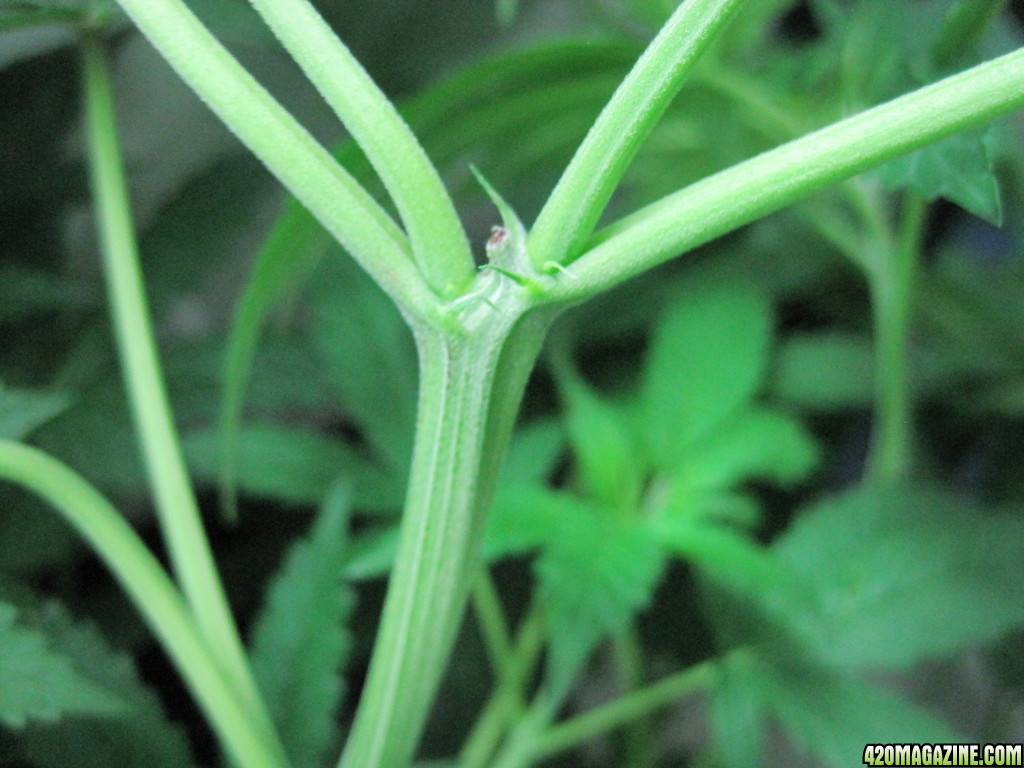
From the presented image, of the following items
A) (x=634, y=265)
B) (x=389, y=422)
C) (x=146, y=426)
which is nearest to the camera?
(x=634, y=265)

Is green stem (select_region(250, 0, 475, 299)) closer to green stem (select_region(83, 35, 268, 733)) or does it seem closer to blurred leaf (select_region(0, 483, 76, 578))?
green stem (select_region(83, 35, 268, 733))

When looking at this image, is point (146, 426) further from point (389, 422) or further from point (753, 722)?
point (753, 722)

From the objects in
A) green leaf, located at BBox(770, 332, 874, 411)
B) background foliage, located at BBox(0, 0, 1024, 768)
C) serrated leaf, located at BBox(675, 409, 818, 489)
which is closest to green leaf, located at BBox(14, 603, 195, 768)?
background foliage, located at BBox(0, 0, 1024, 768)

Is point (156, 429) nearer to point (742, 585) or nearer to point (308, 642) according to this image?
point (308, 642)

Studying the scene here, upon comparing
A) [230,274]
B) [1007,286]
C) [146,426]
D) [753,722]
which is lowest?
[753,722]

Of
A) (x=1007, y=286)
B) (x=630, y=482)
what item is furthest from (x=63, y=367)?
(x=1007, y=286)

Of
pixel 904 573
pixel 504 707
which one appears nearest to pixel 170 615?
pixel 504 707

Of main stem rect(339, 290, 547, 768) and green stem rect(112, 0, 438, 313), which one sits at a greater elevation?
green stem rect(112, 0, 438, 313)
